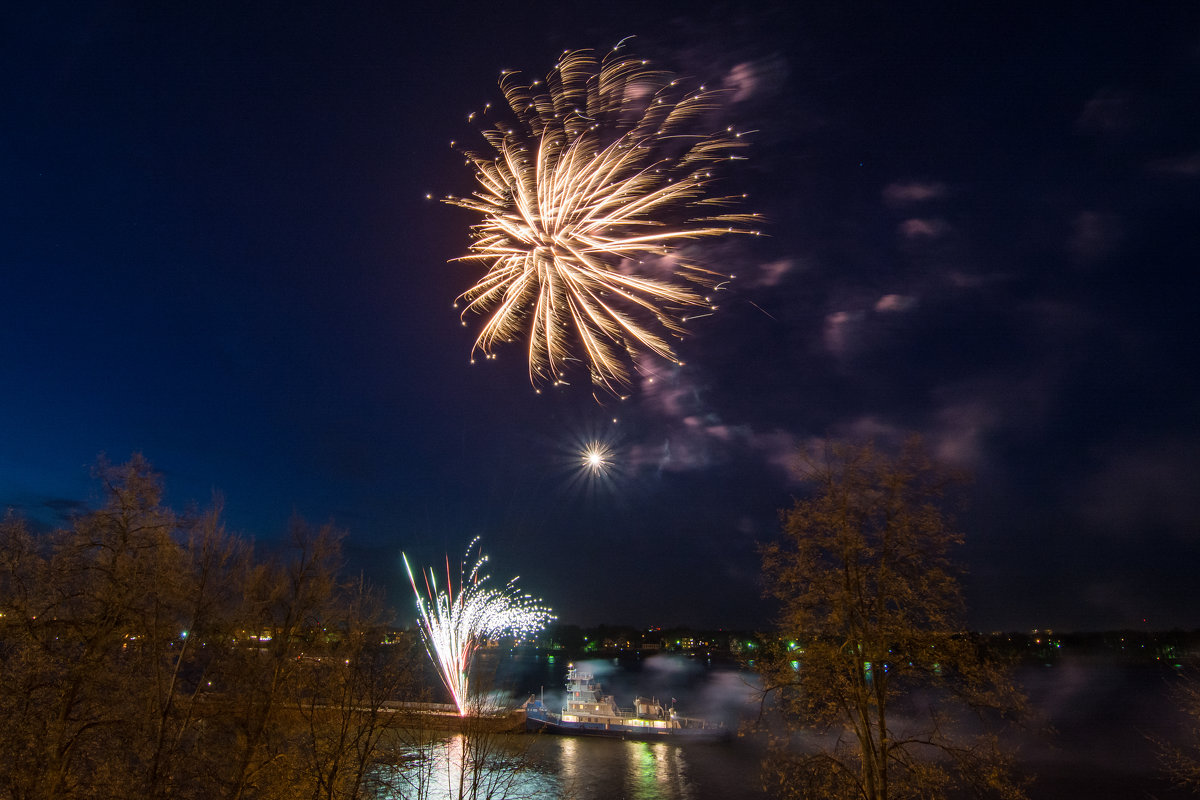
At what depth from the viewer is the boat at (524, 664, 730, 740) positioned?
53.3 metres

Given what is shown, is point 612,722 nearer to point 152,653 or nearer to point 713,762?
point 713,762

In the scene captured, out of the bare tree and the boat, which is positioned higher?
the bare tree

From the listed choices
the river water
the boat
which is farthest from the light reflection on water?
the boat

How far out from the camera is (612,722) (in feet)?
180

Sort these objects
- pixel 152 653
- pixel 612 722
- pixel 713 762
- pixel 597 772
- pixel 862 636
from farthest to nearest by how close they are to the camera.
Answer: pixel 612 722
pixel 713 762
pixel 597 772
pixel 152 653
pixel 862 636

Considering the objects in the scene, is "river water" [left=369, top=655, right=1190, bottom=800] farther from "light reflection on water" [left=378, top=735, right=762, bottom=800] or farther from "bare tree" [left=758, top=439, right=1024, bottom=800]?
"bare tree" [left=758, top=439, right=1024, bottom=800]

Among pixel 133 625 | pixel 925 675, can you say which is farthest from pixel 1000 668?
pixel 133 625

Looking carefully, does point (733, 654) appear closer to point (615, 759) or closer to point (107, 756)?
point (615, 759)

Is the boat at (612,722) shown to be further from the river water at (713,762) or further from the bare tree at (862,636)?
the bare tree at (862,636)

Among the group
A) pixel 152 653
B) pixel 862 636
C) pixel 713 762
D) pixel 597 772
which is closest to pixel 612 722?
pixel 713 762

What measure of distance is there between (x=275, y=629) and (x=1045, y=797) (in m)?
40.7

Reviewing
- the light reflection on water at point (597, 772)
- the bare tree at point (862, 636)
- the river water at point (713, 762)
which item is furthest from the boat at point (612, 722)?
the bare tree at point (862, 636)

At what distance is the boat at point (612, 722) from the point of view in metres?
53.3

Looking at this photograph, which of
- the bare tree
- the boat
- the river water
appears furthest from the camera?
the boat
